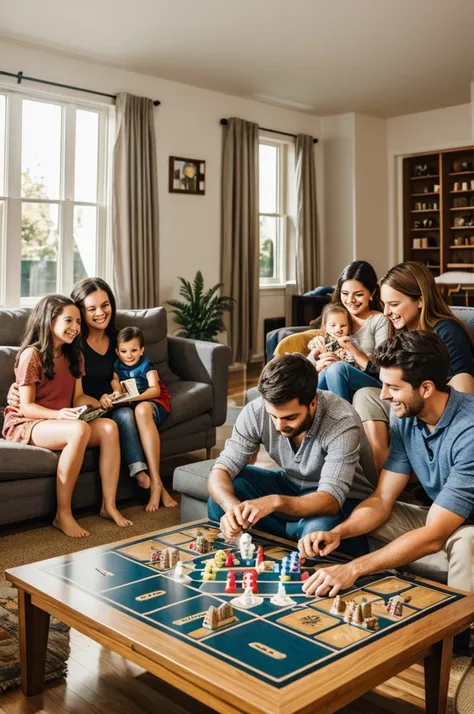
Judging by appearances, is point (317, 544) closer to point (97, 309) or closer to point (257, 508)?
point (257, 508)

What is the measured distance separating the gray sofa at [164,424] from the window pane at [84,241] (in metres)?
2.35

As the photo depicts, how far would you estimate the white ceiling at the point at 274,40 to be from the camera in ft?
17.9

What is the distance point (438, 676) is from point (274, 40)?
216 inches

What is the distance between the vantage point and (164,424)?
409 centimetres

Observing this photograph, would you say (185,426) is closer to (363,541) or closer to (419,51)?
(363,541)

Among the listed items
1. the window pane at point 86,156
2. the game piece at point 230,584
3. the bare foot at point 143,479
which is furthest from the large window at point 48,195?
the game piece at point 230,584

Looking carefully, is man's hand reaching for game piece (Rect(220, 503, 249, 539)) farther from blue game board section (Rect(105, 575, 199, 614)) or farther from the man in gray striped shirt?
blue game board section (Rect(105, 575, 199, 614))

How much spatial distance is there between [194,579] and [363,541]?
0.65 m

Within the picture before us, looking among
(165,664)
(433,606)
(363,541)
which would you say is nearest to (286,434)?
(363,541)

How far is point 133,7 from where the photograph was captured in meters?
5.40

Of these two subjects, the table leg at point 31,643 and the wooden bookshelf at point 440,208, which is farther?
the wooden bookshelf at point 440,208

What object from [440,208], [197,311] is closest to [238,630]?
[197,311]

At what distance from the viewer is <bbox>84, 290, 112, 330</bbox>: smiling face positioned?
3973mm

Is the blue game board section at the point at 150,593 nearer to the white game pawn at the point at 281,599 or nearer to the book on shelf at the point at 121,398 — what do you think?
the white game pawn at the point at 281,599
